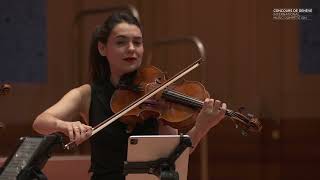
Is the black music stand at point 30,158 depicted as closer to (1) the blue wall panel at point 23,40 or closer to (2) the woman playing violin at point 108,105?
(2) the woman playing violin at point 108,105

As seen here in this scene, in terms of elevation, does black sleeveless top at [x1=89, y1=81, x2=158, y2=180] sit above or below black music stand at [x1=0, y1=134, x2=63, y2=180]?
below

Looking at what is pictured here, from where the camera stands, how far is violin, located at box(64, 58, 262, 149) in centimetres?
167

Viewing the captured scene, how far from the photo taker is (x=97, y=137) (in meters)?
1.66

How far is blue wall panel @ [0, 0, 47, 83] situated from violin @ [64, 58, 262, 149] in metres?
1.60

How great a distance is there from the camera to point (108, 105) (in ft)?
5.59

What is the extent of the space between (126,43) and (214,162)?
73.8 inches

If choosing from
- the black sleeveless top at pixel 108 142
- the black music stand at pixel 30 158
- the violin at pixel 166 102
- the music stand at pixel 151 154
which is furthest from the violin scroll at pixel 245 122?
the black music stand at pixel 30 158

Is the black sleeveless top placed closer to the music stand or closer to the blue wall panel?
the music stand

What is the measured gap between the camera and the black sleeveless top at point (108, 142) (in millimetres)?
1632

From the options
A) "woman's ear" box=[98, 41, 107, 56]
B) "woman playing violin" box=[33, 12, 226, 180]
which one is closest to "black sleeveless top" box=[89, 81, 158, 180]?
"woman playing violin" box=[33, 12, 226, 180]

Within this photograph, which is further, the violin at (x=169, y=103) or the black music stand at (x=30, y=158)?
the violin at (x=169, y=103)

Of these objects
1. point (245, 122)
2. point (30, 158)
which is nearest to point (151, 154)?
point (30, 158)

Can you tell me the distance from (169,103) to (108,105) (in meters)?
0.18

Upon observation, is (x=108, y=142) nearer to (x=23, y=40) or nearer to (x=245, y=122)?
(x=245, y=122)
